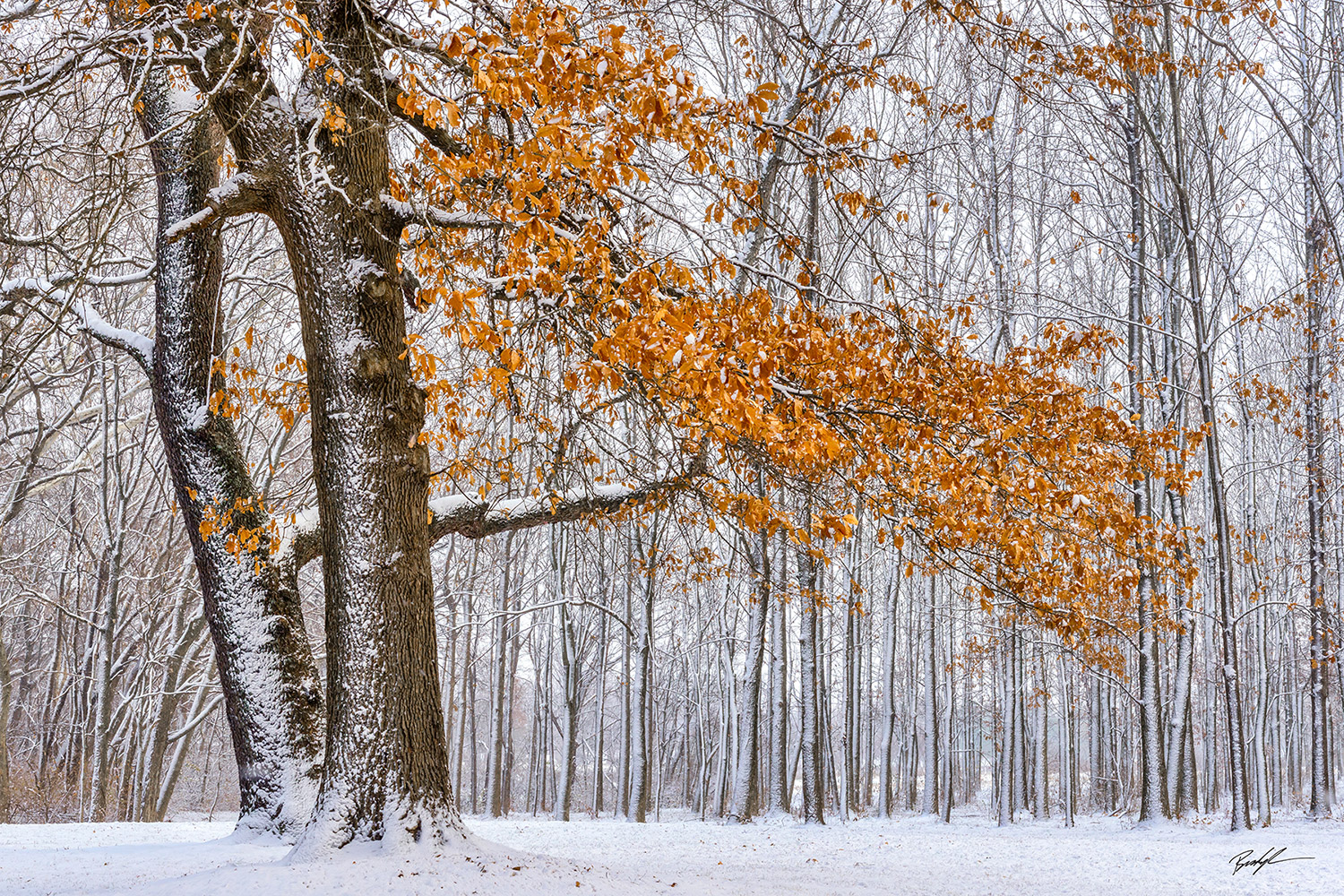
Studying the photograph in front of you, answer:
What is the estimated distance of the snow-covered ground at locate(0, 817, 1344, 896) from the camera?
4477mm

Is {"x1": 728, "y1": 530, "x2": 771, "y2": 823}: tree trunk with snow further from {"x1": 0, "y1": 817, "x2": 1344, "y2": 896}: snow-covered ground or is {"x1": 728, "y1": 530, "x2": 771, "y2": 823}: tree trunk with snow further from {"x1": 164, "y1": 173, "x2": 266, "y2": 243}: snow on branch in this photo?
{"x1": 164, "y1": 173, "x2": 266, "y2": 243}: snow on branch

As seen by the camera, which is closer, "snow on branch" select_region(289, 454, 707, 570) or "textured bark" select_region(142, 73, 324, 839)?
"textured bark" select_region(142, 73, 324, 839)

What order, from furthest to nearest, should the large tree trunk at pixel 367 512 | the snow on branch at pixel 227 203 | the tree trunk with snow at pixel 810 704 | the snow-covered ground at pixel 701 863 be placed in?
the tree trunk with snow at pixel 810 704, the snow on branch at pixel 227 203, the large tree trunk at pixel 367 512, the snow-covered ground at pixel 701 863

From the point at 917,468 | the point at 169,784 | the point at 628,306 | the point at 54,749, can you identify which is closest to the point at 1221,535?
the point at 917,468

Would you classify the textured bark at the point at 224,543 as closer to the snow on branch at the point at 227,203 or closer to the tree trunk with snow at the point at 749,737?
the snow on branch at the point at 227,203

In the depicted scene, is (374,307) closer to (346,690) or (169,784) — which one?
(346,690)
